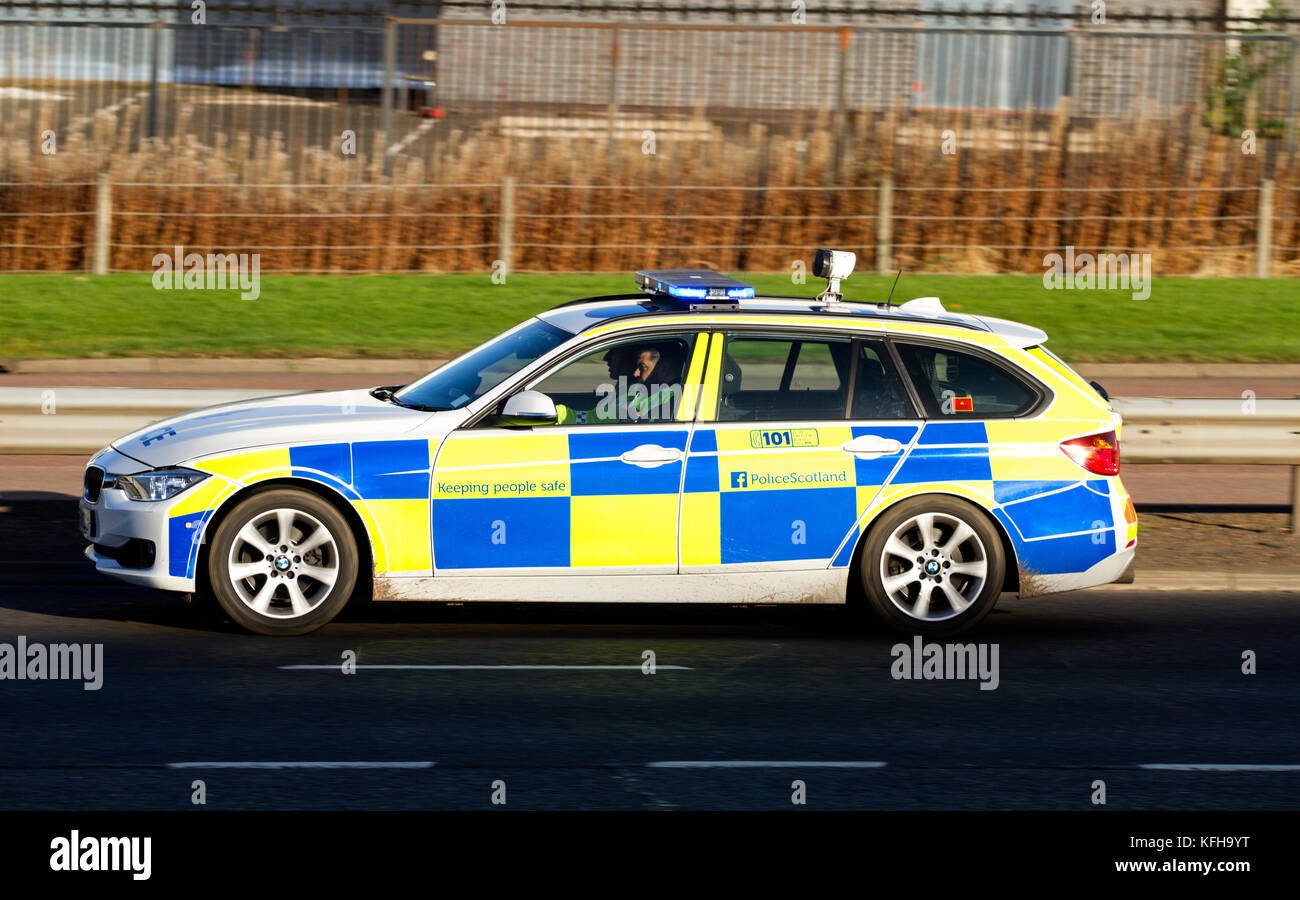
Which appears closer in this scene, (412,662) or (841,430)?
(412,662)

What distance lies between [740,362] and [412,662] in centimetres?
210

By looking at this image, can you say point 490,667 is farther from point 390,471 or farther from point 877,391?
point 877,391

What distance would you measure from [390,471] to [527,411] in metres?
0.68

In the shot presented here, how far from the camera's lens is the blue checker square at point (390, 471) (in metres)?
8.07

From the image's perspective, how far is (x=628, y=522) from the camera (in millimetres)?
8188

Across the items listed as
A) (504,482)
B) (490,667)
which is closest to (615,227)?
(504,482)

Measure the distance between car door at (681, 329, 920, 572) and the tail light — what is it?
77 centimetres

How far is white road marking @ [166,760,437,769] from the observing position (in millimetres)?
6250

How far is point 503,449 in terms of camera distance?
321 inches

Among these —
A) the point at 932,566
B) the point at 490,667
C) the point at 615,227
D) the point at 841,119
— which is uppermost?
the point at 841,119

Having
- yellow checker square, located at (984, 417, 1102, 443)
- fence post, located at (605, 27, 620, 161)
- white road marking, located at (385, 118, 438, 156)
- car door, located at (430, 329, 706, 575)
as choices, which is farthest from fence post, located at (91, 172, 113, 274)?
yellow checker square, located at (984, 417, 1102, 443)
